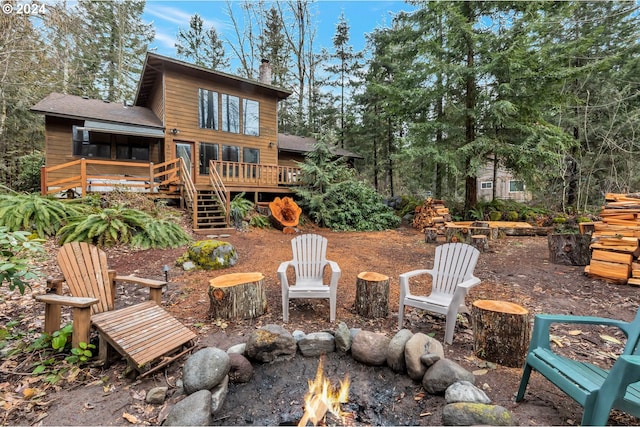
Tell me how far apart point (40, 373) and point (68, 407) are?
1.98 ft

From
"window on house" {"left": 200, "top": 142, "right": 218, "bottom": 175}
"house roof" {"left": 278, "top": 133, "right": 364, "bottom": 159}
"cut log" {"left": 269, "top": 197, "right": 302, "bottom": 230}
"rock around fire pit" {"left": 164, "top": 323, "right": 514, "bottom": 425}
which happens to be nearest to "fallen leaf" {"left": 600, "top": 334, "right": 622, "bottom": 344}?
"rock around fire pit" {"left": 164, "top": 323, "right": 514, "bottom": 425}

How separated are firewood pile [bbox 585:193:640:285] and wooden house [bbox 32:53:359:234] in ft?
27.8

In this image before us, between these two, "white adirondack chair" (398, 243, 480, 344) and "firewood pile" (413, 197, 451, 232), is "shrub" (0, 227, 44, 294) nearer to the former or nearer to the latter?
"white adirondack chair" (398, 243, 480, 344)

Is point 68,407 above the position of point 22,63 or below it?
below

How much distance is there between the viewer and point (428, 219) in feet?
32.4

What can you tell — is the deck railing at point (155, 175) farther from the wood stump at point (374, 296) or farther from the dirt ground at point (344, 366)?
the wood stump at point (374, 296)

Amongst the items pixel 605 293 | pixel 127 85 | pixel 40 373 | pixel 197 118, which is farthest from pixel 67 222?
pixel 127 85

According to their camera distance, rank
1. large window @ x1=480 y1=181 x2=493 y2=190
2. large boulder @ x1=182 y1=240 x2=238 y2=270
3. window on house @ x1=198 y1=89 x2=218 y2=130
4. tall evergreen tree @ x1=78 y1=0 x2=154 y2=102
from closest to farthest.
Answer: large boulder @ x1=182 y1=240 x2=238 y2=270
window on house @ x1=198 y1=89 x2=218 y2=130
tall evergreen tree @ x1=78 y1=0 x2=154 y2=102
large window @ x1=480 y1=181 x2=493 y2=190

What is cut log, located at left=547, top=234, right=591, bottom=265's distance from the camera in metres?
5.12

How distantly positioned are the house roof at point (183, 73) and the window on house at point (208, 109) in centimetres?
59

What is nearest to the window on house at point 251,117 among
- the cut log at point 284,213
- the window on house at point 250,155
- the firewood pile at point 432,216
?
the window on house at point 250,155

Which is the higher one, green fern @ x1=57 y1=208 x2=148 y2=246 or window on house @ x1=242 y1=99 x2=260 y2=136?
window on house @ x1=242 y1=99 x2=260 y2=136

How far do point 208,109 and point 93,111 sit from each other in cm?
394

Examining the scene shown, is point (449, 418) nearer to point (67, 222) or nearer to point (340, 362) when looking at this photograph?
point (340, 362)
